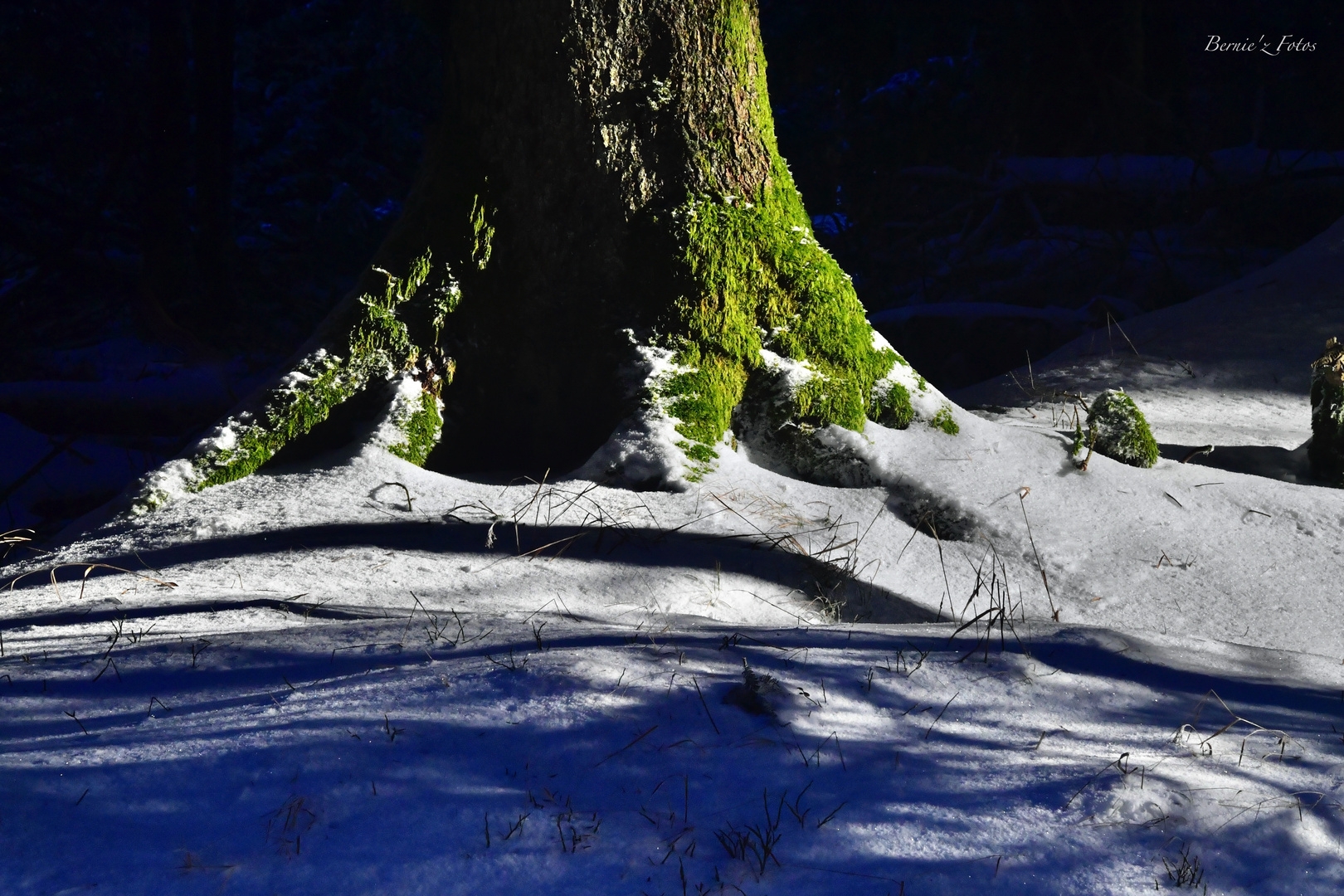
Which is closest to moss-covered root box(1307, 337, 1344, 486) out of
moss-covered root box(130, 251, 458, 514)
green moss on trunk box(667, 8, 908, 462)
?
green moss on trunk box(667, 8, 908, 462)

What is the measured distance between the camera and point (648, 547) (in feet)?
11.3

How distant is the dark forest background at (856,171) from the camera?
32.3 feet

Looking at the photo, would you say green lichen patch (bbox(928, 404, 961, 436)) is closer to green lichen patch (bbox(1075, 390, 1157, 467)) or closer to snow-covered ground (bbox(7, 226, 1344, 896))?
snow-covered ground (bbox(7, 226, 1344, 896))

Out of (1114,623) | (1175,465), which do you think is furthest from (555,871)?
(1175,465)

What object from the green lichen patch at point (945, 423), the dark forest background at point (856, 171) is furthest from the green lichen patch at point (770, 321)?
the dark forest background at point (856, 171)

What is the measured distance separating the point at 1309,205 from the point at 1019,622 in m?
10.8

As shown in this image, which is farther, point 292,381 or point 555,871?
point 292,381

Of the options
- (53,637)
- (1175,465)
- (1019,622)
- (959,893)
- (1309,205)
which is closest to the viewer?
(959,893)

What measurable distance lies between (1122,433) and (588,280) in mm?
2377

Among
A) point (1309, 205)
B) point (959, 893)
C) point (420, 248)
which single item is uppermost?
point (1309, 205)

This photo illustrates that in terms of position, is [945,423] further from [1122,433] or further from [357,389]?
[357,389]

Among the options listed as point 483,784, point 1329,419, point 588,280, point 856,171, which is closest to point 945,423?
point 588,280

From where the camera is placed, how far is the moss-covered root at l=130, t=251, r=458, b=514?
157 inches

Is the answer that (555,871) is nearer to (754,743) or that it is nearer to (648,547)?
(754,743)
